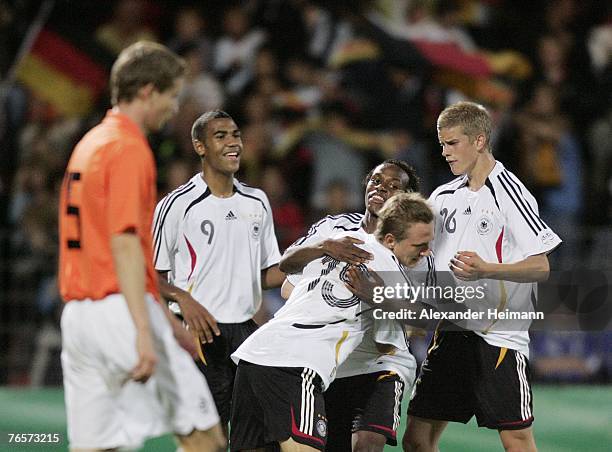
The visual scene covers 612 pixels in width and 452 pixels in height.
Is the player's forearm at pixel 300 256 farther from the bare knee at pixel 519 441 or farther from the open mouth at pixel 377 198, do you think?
the bare knee at pixel 519 441

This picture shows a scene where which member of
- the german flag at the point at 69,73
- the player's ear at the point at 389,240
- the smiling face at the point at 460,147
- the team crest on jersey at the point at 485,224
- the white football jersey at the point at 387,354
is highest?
the german flag at the point at 69,73

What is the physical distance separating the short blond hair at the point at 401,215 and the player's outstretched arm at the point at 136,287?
5.66ft

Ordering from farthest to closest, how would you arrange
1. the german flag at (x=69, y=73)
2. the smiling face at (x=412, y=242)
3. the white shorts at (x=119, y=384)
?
1. the german flag at (x=69, y=73)
2. the smiling face at (x=412, y=242)
3. the white shorts at (x=119, y=384)

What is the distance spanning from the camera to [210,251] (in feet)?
21.2

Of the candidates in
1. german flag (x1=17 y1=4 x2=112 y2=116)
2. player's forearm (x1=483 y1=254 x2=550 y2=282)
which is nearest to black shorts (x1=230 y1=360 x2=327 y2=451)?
player's forearm (x1=483 y1=254 x2=550 y2=282)

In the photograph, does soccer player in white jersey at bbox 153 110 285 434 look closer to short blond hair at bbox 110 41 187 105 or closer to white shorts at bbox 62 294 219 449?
white shorts at bbox 62 294 219 449

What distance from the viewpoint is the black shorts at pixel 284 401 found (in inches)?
205

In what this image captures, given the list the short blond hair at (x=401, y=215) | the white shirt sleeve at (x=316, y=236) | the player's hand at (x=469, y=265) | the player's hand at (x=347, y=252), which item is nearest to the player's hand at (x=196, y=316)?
the white shirt sleeve at (x=316, y=236)

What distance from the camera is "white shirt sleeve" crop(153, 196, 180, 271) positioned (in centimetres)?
645

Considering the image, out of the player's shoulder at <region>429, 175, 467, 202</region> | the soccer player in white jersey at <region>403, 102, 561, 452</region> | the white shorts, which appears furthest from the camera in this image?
the player's shoulder at <region>429, 175, 467, 202</region>

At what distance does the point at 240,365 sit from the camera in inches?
217

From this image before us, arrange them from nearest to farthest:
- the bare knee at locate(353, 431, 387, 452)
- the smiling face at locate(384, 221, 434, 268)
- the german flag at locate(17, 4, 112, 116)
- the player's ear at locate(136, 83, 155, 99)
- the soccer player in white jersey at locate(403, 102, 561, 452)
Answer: the player's ear at locate(136, 83, 155, 99) → the smiling face at locate(384, 221, 434, 268) → the bare knee at locate(353, 431, 387, 452) → the soccer player in white jersey at locate(403, 102, 561, 452) → the german flag at locate(17, 4, 112, 116)

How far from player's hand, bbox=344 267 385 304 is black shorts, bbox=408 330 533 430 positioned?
34.0 inches

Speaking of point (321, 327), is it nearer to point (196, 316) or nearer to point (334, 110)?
point (196, 316)
